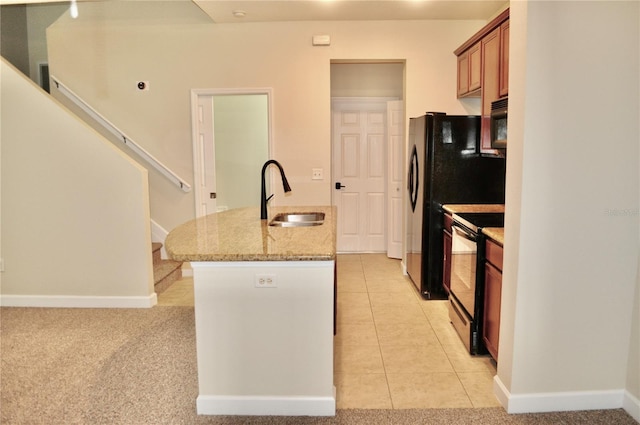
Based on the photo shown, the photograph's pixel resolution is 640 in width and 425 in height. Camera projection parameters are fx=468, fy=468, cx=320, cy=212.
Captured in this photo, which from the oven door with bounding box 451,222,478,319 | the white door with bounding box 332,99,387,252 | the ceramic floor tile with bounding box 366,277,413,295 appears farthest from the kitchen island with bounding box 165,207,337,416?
the white door with bounding box 332,99,387,252

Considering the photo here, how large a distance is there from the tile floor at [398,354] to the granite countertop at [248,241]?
90 centimetres

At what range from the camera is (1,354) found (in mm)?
3156

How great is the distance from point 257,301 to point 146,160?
3509 mm

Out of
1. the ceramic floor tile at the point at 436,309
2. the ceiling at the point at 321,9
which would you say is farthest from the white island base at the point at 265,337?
the ceiling at the point at 321,9

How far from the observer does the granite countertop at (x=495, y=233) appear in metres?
2.69

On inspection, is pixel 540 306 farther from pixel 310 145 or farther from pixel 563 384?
pixel 310 145

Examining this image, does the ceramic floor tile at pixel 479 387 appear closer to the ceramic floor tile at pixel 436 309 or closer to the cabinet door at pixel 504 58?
the ceramic floor tile at pixel 436 309

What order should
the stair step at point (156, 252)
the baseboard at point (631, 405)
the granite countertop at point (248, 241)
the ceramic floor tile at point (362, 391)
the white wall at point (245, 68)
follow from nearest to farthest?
the granite countertop at point (248, 241) → the baseboard at point (631, 405) → the ceramic floor tile at point (362, 391) → the stair step at point (156, 252) → the white wall at point (245, 68)

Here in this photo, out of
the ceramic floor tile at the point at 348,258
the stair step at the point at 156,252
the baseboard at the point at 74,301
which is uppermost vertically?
the stair step at the point at 156,252

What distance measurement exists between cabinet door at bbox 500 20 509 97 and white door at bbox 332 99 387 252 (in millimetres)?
2585

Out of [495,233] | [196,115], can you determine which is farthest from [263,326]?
[196,115]

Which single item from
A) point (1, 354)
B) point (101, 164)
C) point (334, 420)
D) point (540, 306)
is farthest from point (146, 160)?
point (540, 306)

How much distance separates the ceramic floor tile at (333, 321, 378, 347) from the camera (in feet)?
11.0

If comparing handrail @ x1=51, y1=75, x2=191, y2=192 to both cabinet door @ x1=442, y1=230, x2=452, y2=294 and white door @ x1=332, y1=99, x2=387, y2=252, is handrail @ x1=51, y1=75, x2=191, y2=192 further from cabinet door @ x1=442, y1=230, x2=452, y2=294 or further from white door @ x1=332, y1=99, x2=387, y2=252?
cabinet door @ x1=442, y1=230, x2=452, y2=294
